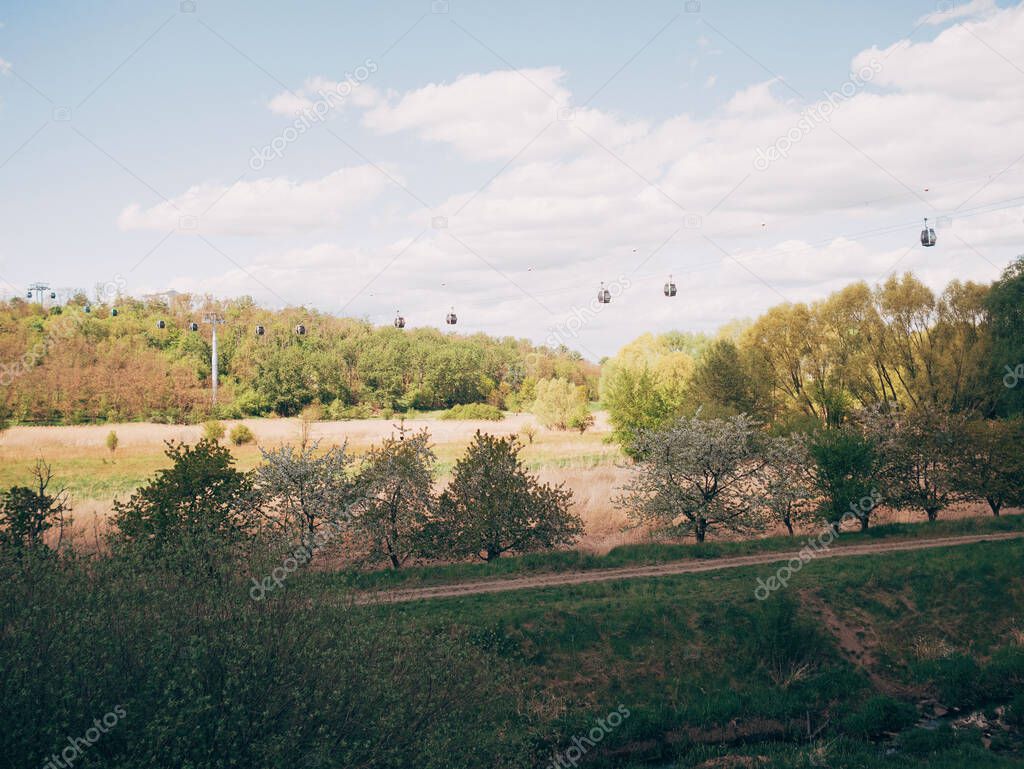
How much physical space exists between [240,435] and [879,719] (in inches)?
1980

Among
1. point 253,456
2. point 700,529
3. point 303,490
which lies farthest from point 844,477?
point 253,456

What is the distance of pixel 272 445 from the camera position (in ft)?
184

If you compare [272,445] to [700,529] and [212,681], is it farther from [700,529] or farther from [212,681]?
[212,681]

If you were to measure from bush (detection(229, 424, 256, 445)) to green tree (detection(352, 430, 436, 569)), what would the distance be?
3418 centimetres

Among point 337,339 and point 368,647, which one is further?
point 337,339

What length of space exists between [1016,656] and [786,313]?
127ft

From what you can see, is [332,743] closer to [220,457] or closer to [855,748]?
[855,748]

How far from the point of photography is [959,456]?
3334 centimetres

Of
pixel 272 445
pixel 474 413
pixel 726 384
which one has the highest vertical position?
pixel 726 384

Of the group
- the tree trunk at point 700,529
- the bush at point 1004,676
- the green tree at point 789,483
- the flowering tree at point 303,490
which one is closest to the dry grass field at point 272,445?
the green tree at point 789,483

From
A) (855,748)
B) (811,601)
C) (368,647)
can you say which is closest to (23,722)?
(368,647)

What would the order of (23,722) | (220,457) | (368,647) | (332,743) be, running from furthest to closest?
(220,457) < (368,647) < (332,743) < (23,722)

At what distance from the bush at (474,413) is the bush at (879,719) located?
208 ft

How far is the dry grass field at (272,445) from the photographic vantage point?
3516cm
